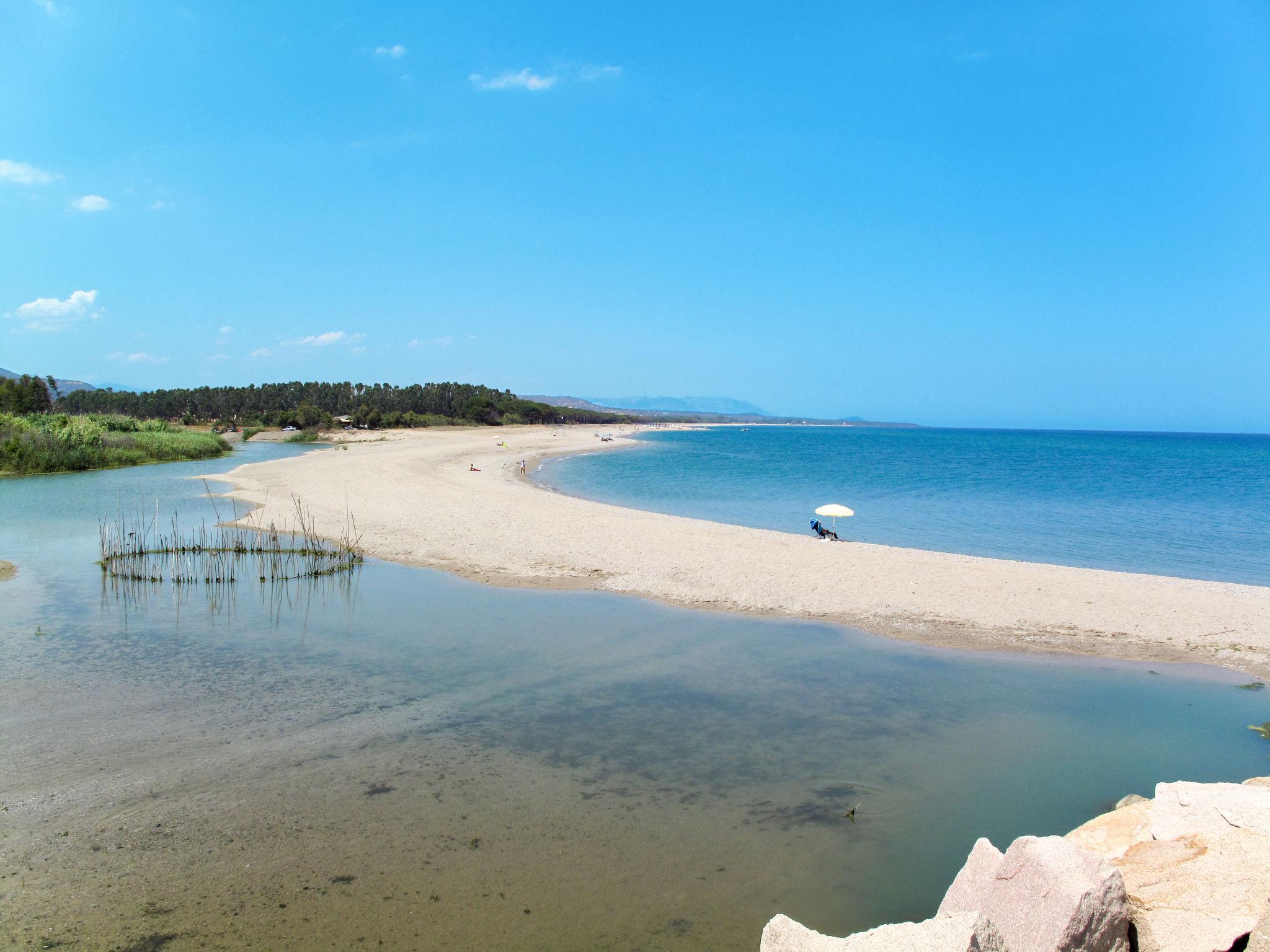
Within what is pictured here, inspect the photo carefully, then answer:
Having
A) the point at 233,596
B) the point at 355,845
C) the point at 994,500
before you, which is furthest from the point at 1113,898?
the point at 994,500

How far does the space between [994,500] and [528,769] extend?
116 ft

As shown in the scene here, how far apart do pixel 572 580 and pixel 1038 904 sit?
40.7 feet

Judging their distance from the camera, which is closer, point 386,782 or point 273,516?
point 386,782

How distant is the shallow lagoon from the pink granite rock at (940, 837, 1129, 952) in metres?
1.04

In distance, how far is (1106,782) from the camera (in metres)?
7.67

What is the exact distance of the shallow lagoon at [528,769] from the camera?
5547mm

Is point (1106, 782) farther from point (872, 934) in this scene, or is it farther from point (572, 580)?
point (572, 580)

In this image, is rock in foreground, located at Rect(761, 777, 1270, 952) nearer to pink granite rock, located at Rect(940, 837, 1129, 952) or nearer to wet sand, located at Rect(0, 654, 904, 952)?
pink granite rock, located at Rect(940, 837, 1129, 952)

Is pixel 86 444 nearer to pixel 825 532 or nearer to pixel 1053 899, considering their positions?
pixel 825 532

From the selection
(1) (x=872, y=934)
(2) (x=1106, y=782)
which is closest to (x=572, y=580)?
(2) (x=1106, y=782)

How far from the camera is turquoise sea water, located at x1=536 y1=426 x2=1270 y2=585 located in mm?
23062

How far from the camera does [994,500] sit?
124 feet

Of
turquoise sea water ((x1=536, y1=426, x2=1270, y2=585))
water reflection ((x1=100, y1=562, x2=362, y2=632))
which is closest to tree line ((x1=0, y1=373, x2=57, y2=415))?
turquoise sea water ((x1=536, y1=426, x2=1270, y2=585))

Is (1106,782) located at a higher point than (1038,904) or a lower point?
lower
